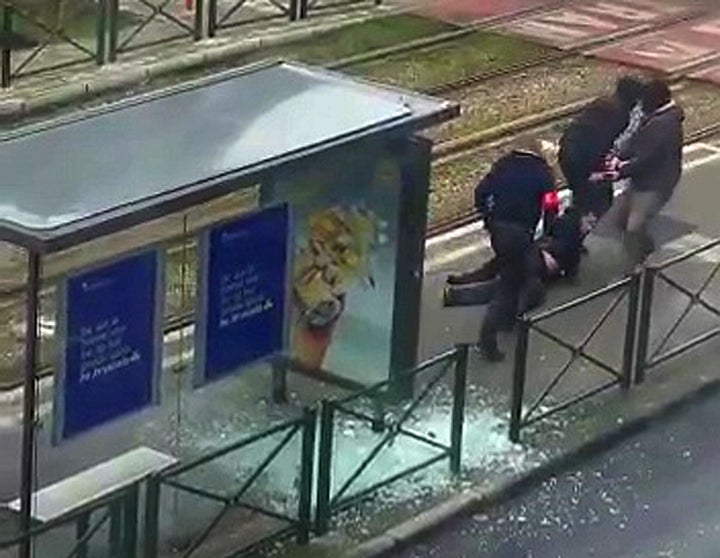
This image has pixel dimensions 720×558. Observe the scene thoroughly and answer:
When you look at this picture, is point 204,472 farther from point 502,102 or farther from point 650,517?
point 502,102

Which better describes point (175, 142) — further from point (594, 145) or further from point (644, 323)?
point (594, 145)

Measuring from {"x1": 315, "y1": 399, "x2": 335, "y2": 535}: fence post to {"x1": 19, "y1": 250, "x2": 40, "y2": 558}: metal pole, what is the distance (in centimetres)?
133

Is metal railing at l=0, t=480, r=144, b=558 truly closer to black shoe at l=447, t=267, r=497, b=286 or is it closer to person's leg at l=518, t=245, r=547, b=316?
person's leg at l=518, t=245, r=547, b=316

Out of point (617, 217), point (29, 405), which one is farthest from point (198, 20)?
point (29, 405)

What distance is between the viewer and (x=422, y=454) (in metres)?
13.4

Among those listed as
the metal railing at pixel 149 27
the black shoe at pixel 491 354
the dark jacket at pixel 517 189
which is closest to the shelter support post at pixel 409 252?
the dark jacket at pixel 517 189

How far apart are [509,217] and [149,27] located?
324 inches

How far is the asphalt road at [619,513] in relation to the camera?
1277cm

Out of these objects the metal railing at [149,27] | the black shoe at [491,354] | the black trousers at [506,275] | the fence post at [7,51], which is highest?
the black trousers at [506,275]

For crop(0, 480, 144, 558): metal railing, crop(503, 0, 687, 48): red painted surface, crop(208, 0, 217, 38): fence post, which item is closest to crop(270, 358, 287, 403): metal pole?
crop(0, 480, 144, 558): metal railing

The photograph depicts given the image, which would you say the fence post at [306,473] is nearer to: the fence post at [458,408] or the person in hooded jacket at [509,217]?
the fence post at [458,408]

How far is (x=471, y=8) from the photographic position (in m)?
23.9

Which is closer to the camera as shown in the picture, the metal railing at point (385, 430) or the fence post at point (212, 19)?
the metal railing at point (385, 430)

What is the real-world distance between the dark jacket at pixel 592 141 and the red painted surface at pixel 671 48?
6.10m
